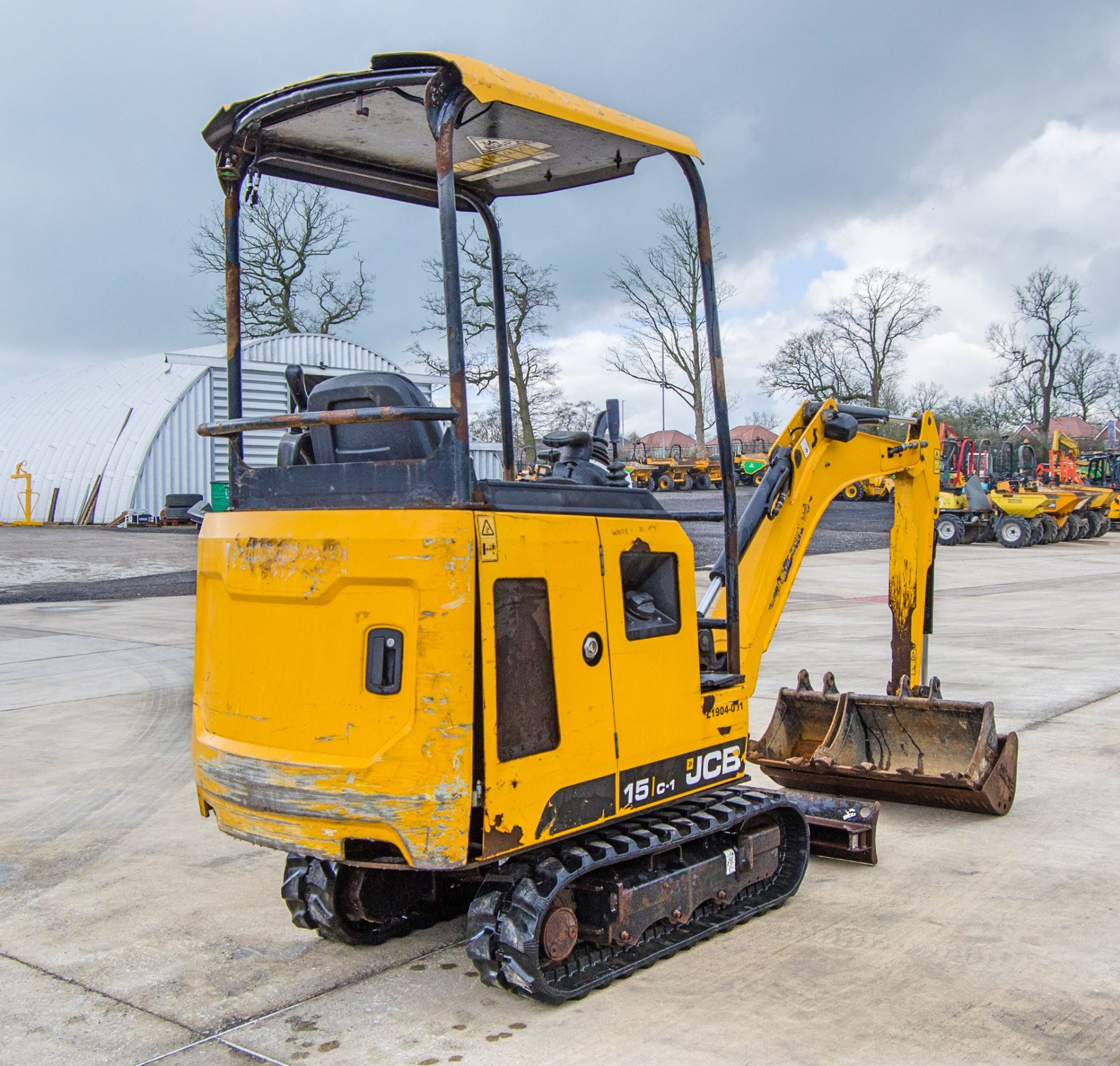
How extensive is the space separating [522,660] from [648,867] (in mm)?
1035

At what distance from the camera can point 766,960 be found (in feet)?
13.0

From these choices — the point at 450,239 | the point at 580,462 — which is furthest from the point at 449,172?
the point at 580,462

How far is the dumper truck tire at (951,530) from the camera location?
88.9 feet

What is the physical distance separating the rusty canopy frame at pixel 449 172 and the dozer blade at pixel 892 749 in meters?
1.73

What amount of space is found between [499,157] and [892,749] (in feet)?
12.4

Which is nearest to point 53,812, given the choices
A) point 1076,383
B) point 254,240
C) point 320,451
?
point 320,451

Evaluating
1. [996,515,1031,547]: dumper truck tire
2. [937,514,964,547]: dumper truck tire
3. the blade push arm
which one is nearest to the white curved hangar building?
[937,514,964,547]: dumper truck tire

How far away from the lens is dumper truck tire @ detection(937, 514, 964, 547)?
88.9 ft

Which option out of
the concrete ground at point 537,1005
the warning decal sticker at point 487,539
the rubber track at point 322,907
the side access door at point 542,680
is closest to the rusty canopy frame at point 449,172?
the warning decal sticker at point 487,539

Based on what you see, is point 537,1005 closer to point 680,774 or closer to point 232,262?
point 680,774

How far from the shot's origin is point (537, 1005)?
144 inches

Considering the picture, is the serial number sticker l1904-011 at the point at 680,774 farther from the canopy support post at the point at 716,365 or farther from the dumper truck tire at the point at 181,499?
the dumper truck tire at the point at 181,499

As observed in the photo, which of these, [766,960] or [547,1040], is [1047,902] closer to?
[766,960]

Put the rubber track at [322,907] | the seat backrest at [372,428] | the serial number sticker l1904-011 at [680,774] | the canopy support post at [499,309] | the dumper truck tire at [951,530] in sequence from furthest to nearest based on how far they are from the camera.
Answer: the dumper truck tire at [951,530] → the canopy support post at [499,309] → the rubber track at [322,907] → the serial number sticker l1904-011 at [680,774] → the seat backrest at [372,428]
